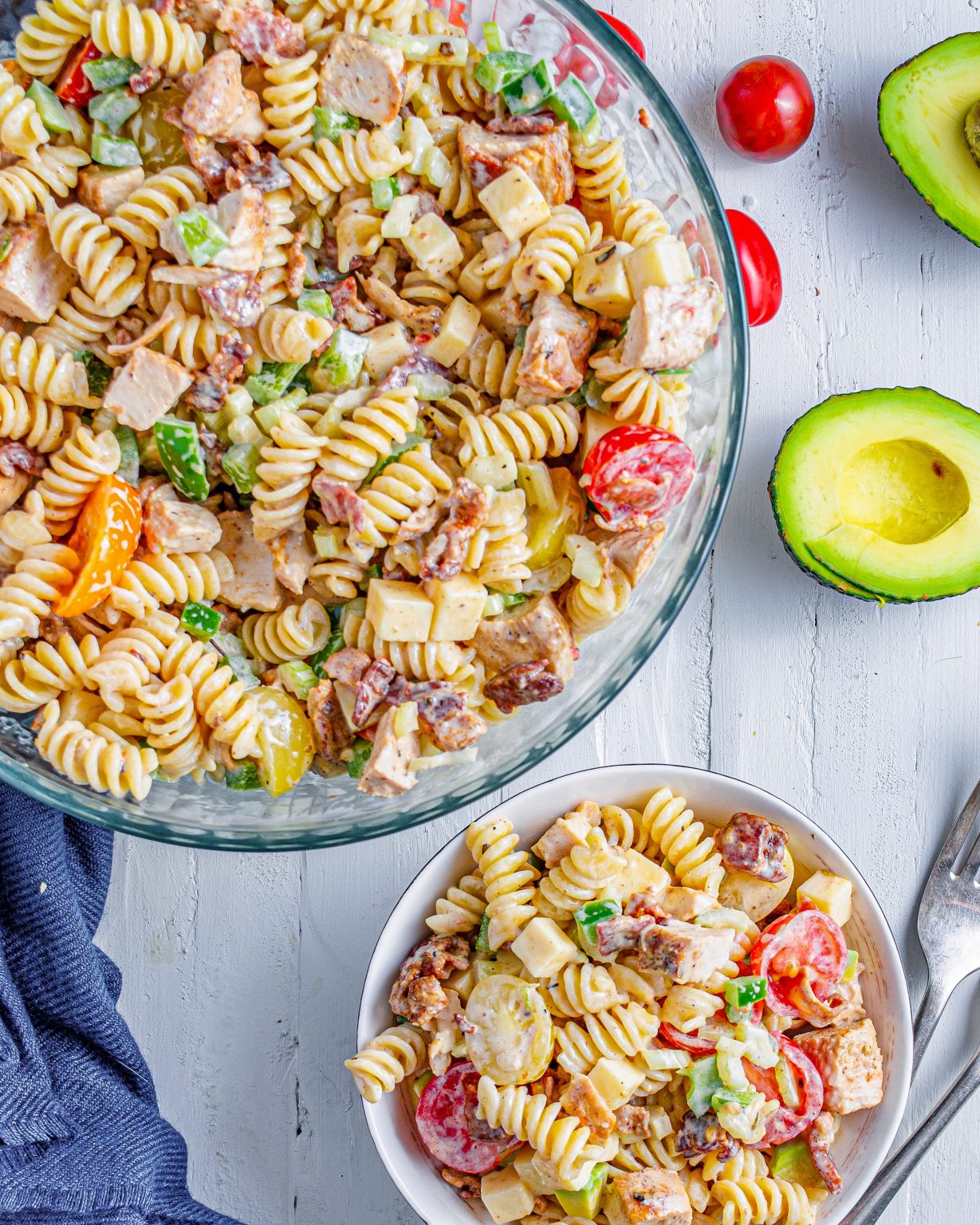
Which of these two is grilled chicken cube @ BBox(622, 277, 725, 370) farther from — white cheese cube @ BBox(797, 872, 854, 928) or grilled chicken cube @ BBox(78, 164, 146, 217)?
white cheese cube @ BBox(797, 872, 854, 928)

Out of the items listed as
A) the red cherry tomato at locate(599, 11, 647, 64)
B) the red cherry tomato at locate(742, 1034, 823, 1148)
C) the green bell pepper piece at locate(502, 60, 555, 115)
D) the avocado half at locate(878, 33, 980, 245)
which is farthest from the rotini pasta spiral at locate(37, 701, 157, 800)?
the avocado half at locate(878, 33, 980, 245)

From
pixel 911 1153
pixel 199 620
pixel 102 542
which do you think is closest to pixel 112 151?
pixel 102 542

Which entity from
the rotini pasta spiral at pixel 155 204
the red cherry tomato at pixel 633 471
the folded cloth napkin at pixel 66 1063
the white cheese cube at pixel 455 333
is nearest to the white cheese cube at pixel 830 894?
the red cherry tomato at pixel 633 471

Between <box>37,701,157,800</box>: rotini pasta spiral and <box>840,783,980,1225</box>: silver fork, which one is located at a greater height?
<box>37,701,157,800</box>: rotini pasta spiral

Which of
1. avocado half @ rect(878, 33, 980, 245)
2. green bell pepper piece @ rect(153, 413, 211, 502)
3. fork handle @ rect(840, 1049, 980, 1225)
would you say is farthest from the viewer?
fork handle @ rect(840, 1049, 980, 1225)

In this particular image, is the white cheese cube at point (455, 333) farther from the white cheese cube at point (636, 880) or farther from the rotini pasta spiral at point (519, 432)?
the white cheese cube at point (636, 880)

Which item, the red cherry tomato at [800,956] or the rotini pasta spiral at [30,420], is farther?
the red cherry tomato at [800,956]

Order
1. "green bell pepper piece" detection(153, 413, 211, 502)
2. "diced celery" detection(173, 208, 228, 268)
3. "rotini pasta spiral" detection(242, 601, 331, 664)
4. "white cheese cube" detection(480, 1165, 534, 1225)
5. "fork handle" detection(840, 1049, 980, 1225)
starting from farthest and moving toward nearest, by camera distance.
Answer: "fork handle" detection(840, 1049, 980, 1225) → "white cheese cube" detection(480, 1165, 534, 1225) → "rotini pasta spiral" detection(242, 601, 331, 664) → "green bell pepper piece" detection(153, 413, 211, 502) → "diced celery" detection(173, 208, 228, 268)
